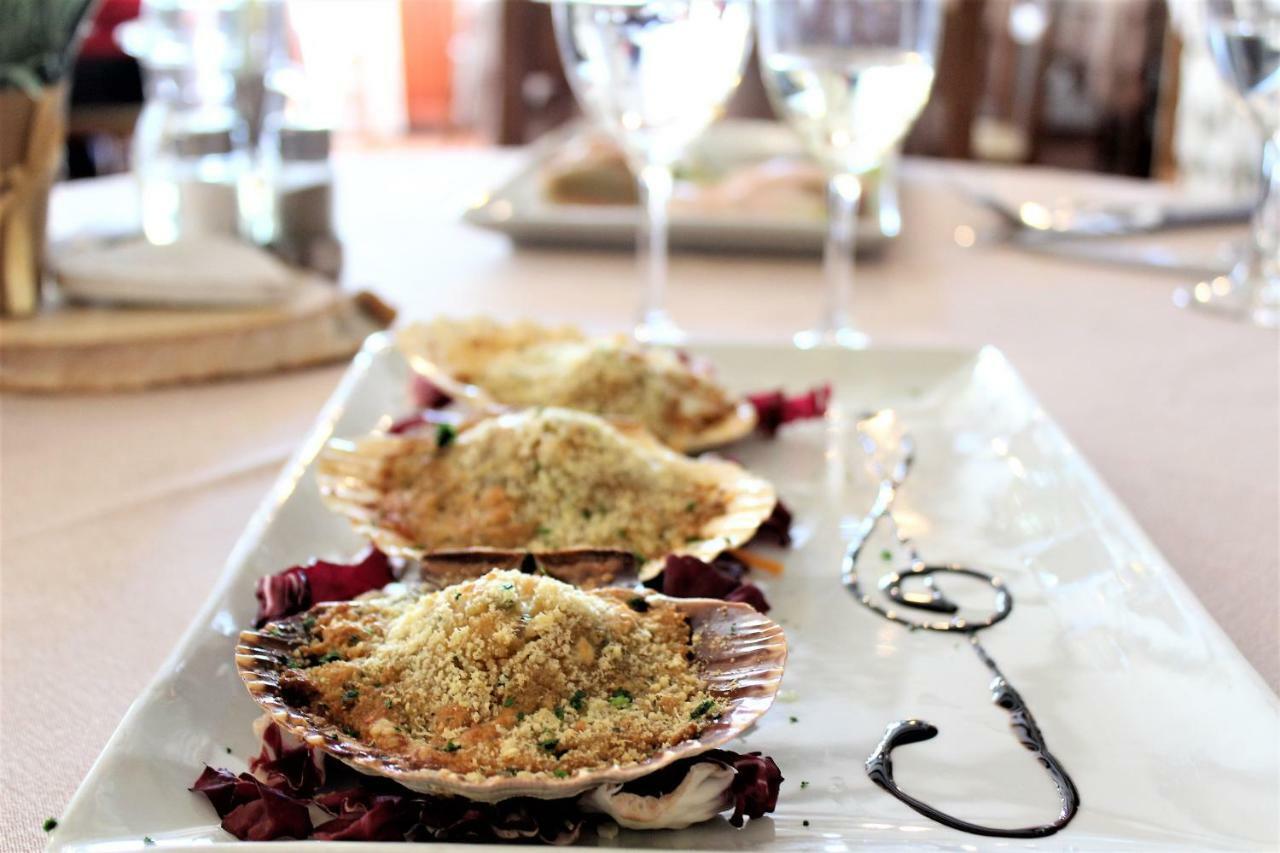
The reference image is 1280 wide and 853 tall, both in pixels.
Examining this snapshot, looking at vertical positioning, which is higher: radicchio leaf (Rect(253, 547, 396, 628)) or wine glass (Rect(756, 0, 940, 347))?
wine glass (Rect(756, 0, 940, 347))

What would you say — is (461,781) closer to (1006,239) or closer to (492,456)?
(492,456)

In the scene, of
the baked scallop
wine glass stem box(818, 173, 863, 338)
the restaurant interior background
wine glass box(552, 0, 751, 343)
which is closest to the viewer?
the baked scallop

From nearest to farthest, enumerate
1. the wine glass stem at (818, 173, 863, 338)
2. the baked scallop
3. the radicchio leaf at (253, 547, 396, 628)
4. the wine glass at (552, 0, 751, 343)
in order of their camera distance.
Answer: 1. the radicchio leaf at (253, 547, 396, 628)
2. the baked scallop
3. the wine glass at (552, 0, 751, 343)
4. the wine glass stem at (818, 173, 863, 338)

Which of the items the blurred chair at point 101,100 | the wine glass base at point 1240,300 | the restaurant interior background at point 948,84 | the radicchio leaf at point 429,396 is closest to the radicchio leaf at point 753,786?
the radicchio leaf at point 429,396

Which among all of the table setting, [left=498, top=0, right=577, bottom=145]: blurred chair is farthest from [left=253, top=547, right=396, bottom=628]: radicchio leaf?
[left=498, top=0, right=577, bottom=145]: blurred chair

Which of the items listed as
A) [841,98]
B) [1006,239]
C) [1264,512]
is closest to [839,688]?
[1264,512]

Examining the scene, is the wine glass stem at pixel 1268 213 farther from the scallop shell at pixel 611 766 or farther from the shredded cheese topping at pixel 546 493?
the scallop shell at pixel 611 766

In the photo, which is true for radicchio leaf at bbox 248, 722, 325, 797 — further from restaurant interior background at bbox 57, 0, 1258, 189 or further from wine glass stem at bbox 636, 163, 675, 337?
restaurant interior background at bbox 57, 0, 1258, 189

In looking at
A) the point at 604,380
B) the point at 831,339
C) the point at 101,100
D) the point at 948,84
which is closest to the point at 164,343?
the point at 604,380

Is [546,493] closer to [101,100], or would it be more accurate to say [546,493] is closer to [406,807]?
[406,807]
